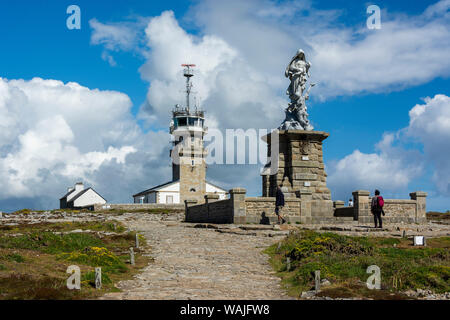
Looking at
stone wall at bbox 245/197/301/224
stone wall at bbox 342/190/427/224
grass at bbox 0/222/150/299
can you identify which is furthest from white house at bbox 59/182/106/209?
grass at bbox 0/222/150/299

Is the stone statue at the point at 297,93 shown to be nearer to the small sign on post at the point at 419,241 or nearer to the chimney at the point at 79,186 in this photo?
the small sign on post at the point at 419,241

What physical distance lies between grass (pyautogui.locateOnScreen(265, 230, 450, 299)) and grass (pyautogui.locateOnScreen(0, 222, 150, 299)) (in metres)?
3.74

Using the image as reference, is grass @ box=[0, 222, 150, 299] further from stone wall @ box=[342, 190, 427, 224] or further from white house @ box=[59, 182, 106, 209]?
white house @ box=[59, 182, 106, 209]

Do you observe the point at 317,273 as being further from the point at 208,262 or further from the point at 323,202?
the point at 323,202

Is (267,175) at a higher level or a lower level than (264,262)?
higher

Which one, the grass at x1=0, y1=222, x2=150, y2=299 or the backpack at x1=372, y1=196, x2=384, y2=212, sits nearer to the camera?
the grass at x1=0, y1=222, x2=150, y2=299

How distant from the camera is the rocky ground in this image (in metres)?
8.39

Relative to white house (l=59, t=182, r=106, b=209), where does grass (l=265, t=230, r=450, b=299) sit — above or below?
below

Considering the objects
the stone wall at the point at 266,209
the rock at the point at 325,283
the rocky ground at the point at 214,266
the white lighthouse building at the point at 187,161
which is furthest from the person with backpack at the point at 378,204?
the white lighthouse building at the point at 187,161

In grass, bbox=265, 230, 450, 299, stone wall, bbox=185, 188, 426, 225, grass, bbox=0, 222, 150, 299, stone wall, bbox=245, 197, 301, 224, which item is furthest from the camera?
stone wall, bbox=245, 197, 301, 224

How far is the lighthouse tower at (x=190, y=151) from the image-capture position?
7206 cm
